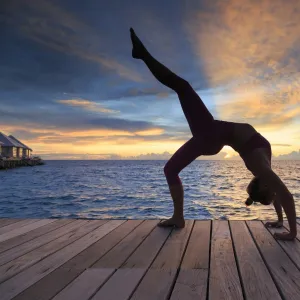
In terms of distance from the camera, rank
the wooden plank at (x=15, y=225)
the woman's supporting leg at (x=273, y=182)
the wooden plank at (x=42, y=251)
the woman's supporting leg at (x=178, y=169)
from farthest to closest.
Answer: the wooden plank at (x=15, y=225) < the woman's supporting leg at (x=178, y=169) < the woman's supporting leg at (x=273, y=182) < the wooden plank at (x=42, y=251)

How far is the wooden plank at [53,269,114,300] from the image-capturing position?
1.88m

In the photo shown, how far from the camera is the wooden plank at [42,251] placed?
7.77 ft

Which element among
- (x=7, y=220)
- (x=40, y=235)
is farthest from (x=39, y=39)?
(x=40, y=235)

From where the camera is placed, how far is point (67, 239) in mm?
3283

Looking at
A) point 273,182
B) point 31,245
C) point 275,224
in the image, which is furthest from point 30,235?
point 275,224

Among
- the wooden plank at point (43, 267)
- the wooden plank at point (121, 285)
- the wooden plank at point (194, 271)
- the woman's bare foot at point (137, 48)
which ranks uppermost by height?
the woman's bare foot at point (137, 48)

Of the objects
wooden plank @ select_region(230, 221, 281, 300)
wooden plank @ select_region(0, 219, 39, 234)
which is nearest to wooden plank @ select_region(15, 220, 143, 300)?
wooden plank @ select_region(230, 221, 281, 300)

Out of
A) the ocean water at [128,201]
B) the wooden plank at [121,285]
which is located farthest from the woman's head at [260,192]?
the ocean water at [128,201]

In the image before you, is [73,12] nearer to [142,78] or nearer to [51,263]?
[142,78]

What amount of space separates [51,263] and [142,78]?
9244 millimetres

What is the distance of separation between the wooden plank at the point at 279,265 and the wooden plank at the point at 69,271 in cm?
109

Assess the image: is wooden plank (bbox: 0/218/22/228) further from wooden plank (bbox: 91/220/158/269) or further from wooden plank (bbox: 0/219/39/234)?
wooden plank (bbox: 91/220/158/269)

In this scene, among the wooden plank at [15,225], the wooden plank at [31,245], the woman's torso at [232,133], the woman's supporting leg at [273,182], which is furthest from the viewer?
the wooden plank at [15,225]

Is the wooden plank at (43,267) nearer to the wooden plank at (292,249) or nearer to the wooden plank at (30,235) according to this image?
the wooden plank at (30,235)
